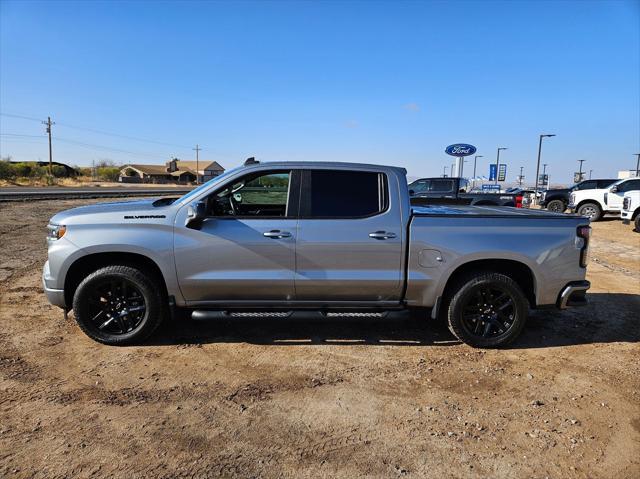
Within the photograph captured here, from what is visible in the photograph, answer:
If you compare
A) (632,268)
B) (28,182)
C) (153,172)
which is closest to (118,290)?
(632,268)

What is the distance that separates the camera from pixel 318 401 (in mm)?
3303

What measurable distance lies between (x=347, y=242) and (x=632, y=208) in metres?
13.8

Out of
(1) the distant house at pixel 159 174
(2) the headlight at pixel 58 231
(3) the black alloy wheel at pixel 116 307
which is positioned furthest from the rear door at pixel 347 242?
(1) the distant house at pixel 159 174

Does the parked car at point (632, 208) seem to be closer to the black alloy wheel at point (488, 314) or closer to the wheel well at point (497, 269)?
the wheel well at point (497, 269)

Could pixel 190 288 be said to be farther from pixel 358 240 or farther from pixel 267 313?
pixel 358 240

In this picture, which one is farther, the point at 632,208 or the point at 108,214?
the point at 632,208

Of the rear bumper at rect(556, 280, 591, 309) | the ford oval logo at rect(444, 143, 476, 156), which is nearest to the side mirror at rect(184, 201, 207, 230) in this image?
the rear bumper at rect(556, 280, 591, 309)

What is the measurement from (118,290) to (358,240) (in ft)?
8.04

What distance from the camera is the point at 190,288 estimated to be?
4148 mm

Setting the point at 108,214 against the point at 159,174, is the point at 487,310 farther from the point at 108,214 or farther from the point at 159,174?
the point at 159,174

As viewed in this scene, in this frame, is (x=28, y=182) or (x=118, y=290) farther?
(x=28, y=182)

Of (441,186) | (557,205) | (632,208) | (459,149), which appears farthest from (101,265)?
(557,205)

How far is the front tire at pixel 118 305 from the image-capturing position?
13.5 feet

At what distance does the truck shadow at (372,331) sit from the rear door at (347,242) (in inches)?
11.5
